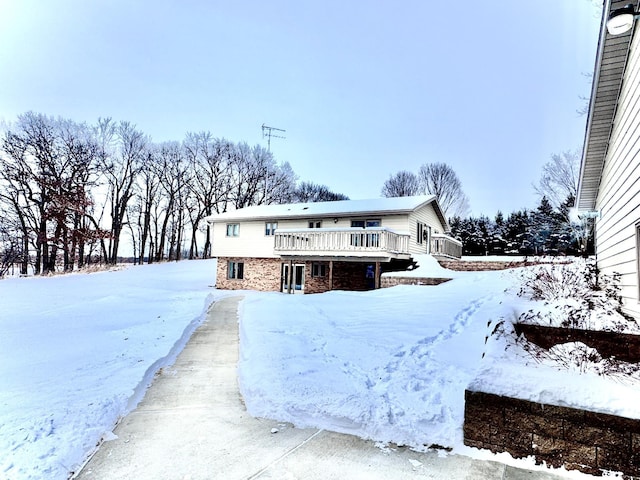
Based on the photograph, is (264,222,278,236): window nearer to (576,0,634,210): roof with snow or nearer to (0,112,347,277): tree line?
(0,112,347,277): tree line

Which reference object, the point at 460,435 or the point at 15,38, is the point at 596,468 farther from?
the point at 15,38

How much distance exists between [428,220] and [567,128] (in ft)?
55.8

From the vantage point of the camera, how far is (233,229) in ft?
72.0

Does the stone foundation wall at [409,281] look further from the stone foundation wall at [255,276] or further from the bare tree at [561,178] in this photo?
the bare tree at [561,178]

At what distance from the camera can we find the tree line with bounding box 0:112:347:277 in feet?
79.2

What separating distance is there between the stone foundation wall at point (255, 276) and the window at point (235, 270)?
0.19 m

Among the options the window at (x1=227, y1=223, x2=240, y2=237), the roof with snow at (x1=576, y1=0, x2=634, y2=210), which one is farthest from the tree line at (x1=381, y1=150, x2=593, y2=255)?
the window at (x1=227, y1=223, x2=240, y2=237)

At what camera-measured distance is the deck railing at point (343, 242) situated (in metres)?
15.9

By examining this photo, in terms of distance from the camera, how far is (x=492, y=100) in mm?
40938

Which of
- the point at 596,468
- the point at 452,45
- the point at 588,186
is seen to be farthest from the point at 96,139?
the point at 596,468

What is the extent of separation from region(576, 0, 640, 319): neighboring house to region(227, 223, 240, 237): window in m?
17.5

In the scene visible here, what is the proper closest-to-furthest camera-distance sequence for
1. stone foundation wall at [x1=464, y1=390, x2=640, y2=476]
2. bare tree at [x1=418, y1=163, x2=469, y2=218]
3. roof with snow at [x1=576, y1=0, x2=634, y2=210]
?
1. stone foundation wall at [x1=464, y1=390, x2=640, y2=476]
2. roof with snow at [x1=576, y1=0, x2=634, y2=210]
3. bare tree at [x1=418, y1=163, x2=469, y2=218]

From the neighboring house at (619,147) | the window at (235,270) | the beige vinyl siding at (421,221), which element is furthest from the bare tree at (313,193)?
the neighboring house at (619,147)

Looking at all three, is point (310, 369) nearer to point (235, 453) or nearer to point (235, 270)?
point (235, 453)
